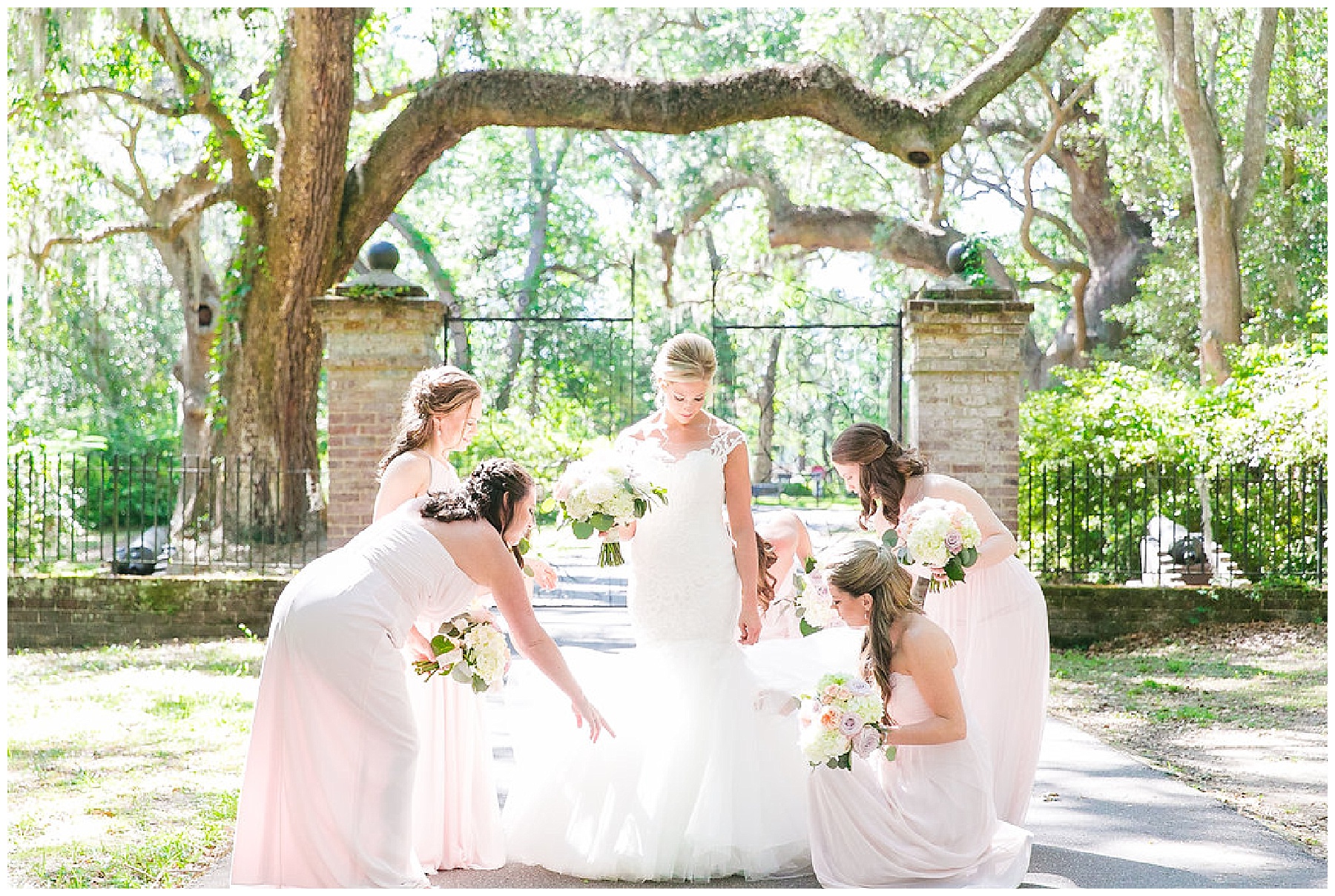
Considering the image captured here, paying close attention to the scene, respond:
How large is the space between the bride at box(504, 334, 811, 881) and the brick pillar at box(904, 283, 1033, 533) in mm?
5310

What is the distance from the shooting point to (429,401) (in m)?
4.72

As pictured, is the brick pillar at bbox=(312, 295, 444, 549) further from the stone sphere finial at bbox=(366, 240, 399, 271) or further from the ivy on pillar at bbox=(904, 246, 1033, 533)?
the ivy on pillar at bbox=(904, 246, 1033, 533)

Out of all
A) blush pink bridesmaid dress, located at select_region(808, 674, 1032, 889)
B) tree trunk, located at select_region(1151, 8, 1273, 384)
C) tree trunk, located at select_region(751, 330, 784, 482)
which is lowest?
blush pink bridesmaid dress, located at select_region(808, 674, 1032, 889)

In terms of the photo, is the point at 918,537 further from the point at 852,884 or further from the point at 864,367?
the point at 864,367

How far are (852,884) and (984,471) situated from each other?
6.39 metres

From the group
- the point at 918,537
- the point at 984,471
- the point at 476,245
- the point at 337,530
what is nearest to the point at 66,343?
the point at 476,245

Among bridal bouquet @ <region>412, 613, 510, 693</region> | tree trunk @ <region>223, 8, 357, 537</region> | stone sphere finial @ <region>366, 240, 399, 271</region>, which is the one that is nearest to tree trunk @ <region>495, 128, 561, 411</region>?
tree trunk @ <region>223, 8, 357, 537</region>

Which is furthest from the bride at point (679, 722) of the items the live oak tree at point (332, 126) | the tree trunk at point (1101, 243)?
the tree trunk at point (1101, 243)

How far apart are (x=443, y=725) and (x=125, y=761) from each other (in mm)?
2874

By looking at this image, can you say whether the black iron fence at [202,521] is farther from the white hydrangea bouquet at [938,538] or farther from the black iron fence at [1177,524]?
the white hydrangea bouquet at [938,538]

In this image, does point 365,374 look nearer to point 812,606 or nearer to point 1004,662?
point 812,606

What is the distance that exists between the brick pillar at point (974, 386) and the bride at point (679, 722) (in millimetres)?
5310

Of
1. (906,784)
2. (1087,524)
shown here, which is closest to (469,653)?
(906,784)

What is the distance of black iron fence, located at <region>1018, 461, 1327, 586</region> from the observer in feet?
37.5
